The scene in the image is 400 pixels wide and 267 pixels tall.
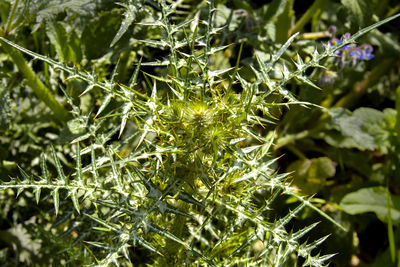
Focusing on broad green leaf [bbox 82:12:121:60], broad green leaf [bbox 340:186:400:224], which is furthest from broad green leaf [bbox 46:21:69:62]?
broad green leaf [bbox 340:186:400:224]

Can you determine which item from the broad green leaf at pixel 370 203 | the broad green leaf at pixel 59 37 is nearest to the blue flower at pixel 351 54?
the broad green leaf at pixel 370 203

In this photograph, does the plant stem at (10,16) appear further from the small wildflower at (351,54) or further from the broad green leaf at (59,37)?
the small wildflower at (351,54)

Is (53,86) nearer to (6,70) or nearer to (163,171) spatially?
(6,70)

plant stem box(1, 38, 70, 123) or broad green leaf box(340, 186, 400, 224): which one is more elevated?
plant stem box(1, 38, 70, 123)

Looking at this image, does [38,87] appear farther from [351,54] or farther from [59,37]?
[351,54]

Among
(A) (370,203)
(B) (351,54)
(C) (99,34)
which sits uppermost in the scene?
(C) (99,34)

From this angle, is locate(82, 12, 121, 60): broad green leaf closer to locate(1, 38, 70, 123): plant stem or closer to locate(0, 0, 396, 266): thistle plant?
locate(1, 38, 70, 123): plant stem

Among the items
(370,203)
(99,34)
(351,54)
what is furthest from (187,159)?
(351,54)
